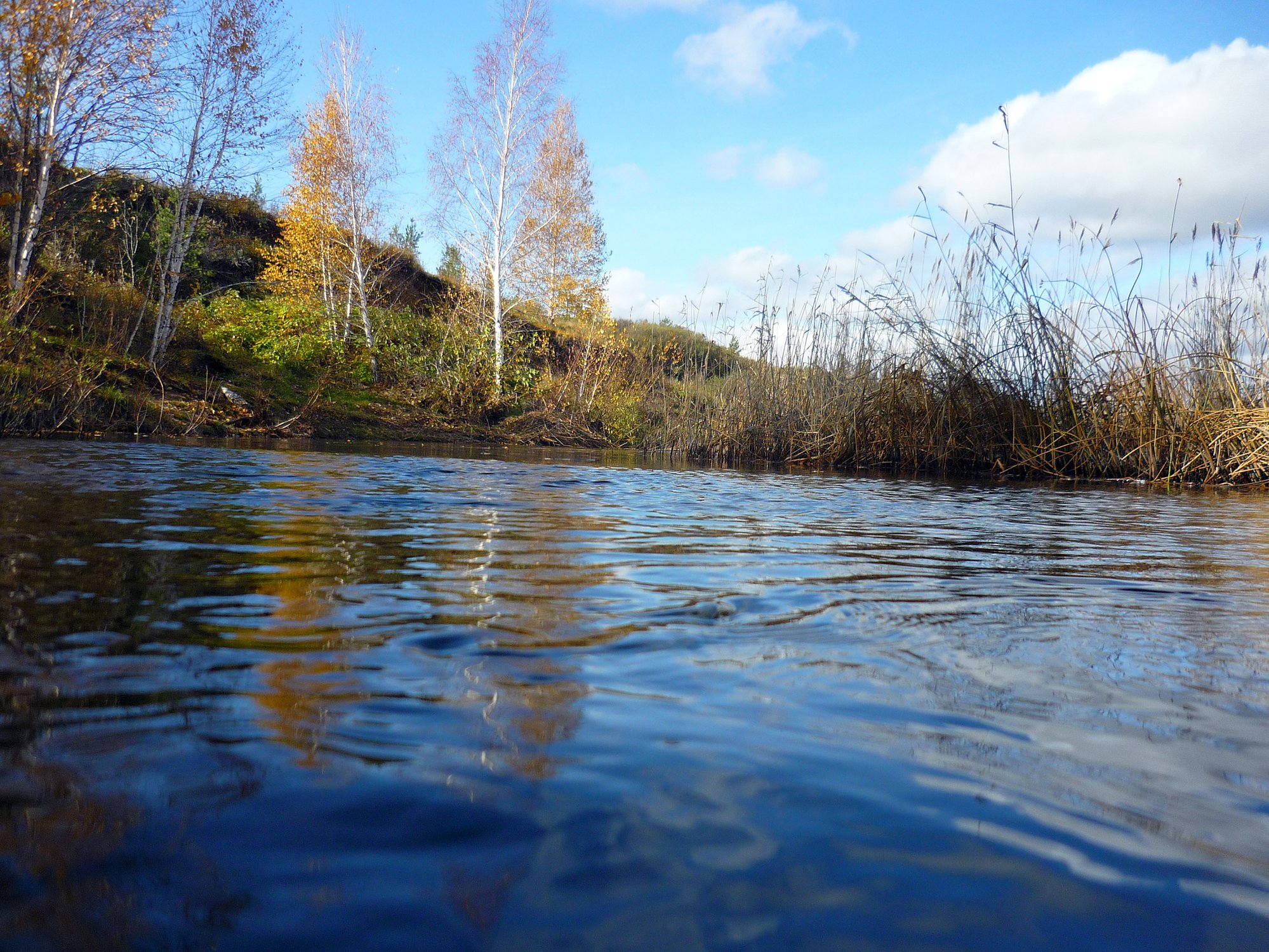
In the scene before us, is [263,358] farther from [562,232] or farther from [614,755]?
[614,755]

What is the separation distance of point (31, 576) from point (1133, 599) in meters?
2.77

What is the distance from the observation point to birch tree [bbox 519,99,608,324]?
1942 cm

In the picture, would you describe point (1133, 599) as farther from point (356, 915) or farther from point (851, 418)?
point (851, 418)

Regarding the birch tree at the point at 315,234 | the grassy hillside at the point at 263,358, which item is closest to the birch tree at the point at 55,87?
the grassy hillside at the point at 263,358

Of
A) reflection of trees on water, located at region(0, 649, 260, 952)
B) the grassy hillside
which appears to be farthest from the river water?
the grassy hillside

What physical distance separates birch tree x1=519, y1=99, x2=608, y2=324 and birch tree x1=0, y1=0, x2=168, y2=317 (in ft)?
29.4

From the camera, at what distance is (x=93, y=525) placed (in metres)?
2.77

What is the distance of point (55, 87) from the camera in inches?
410

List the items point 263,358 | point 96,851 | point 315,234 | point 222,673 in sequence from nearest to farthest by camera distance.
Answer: point 96,851 → point 222,673 → point 263,358 → point 315,234

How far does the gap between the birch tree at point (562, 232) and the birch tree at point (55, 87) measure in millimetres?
8955

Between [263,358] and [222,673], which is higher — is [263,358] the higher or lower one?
the higher one

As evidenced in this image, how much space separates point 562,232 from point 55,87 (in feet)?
37.3

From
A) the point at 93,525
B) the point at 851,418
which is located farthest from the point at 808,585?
the point at 851,418

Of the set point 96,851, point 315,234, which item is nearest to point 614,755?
point 96,851
